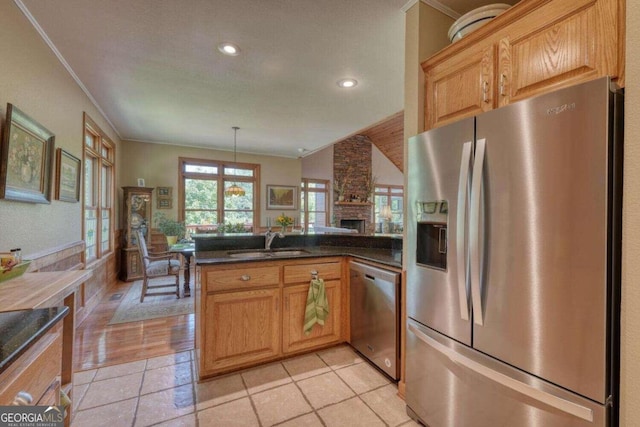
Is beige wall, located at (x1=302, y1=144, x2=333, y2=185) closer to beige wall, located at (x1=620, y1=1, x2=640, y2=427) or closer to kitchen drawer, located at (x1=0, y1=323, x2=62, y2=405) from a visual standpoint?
kitchen drawer, located at (x1=0, y1=323, x2=62, y2=405)

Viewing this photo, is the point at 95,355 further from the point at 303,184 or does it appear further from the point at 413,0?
the point at 303,184

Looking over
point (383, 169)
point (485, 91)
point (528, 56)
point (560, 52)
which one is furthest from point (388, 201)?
point (560, 52)

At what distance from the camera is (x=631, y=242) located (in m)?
0.93

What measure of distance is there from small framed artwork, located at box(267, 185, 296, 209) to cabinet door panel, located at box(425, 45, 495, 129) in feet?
19.1

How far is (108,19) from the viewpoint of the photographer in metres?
2.12

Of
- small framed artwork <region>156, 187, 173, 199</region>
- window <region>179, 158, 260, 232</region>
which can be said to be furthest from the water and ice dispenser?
small framed artwork <region>156, 187, 173, 199</region>

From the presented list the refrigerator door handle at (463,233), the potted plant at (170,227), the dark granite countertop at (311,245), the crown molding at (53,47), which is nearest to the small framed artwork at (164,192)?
the potted plant at (170,227)

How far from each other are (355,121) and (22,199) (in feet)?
13.6

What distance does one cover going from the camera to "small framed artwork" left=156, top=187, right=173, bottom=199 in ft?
19.9

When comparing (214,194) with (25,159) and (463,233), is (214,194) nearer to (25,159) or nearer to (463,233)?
(25,159)

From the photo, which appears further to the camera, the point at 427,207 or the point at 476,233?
the point at 427,207

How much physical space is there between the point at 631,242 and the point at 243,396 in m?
2.17

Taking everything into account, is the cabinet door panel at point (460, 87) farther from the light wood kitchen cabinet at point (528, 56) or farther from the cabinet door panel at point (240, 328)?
the cabinet door panel at point (240, 328)

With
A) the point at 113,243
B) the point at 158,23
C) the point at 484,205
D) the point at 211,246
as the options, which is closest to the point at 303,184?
the point at 113,243
